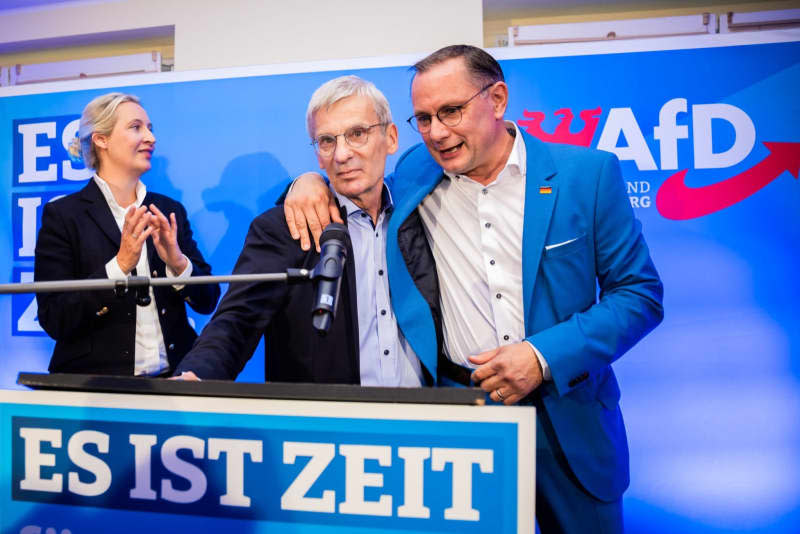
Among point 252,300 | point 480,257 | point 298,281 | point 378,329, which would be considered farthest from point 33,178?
point 298,281

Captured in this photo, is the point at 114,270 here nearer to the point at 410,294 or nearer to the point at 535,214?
the point at 410,294

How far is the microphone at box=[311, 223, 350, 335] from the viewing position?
A: 1.16 m

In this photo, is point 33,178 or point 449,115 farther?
point 33,178

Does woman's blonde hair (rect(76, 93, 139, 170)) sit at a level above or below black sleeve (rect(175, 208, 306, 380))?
above

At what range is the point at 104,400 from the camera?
48.6 inches

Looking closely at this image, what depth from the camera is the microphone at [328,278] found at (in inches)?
45.6

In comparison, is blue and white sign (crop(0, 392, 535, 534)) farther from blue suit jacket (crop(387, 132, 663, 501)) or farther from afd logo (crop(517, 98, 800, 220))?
afd logo (crop(517, 98, 800, 220))

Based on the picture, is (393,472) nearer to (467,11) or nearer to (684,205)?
(684,205)

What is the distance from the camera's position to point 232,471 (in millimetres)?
1178

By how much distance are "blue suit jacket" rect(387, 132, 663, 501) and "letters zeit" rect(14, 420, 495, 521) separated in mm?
707

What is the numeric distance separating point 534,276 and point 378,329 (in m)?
0.52

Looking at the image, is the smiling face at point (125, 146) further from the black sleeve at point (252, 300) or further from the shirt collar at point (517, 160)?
the shirt collar at point (517, 160)

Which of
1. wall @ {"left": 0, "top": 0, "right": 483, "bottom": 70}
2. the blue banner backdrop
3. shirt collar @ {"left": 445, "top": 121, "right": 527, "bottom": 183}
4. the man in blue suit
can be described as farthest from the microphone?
wall @ {"left": 0, "top": 0, "right": 483, "bottom": 70}

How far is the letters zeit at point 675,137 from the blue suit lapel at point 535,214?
3.95 feet
